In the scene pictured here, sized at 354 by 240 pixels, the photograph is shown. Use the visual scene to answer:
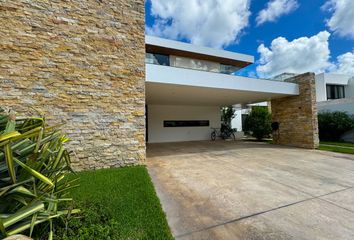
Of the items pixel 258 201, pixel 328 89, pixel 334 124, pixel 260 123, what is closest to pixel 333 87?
pixel 328 89

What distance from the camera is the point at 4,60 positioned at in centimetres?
426

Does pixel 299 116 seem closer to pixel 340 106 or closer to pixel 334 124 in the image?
pixel 334 124

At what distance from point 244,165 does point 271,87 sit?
4604 millimetres

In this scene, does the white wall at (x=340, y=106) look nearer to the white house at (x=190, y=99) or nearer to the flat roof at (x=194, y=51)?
the white house at (x=190, y=99)

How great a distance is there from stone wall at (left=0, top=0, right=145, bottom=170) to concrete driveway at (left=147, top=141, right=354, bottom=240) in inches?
70.8

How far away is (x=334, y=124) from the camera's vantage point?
1162 centimetres

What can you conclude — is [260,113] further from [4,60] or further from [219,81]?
[4,60]

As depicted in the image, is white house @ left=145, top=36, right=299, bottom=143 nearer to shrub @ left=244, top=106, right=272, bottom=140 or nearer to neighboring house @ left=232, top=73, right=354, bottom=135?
shrub @ left=244, top=106, right=272, bottom=140

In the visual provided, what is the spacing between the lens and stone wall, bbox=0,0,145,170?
14.4 ft

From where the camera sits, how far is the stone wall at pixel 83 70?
14.4 ft

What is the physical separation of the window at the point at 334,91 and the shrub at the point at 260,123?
1239 cm

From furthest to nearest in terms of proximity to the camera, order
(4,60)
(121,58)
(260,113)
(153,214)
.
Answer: (260,113)
(121,58)
(4,60)
(153,214)

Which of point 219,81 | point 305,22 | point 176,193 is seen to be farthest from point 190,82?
point 305,22

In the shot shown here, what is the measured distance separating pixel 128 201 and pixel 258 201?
2.26 meters
